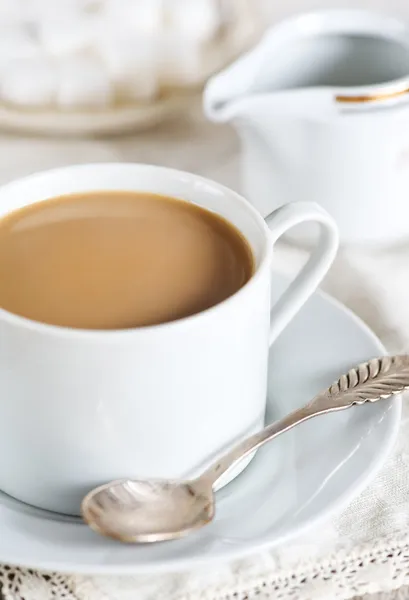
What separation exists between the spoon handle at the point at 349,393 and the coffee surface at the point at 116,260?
9 centimetres

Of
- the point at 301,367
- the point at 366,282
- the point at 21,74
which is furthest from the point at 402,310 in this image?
the point at 21,74

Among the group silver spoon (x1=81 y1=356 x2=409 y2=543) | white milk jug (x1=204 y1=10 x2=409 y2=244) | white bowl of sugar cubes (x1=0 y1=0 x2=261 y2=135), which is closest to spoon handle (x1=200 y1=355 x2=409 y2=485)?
silver spoon (x1=81 y1=356 x2=409 y2=543)

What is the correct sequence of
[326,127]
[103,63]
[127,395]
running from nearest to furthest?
[127,395]
[326,127]
[103,63]

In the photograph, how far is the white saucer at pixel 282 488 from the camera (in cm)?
46

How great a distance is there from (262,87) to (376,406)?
410mm

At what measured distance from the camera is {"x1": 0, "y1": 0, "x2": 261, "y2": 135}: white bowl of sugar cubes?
941 millimetres

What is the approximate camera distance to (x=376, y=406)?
0.57m

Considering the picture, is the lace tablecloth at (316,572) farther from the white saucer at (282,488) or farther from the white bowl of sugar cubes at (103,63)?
the white bowl of sugar cubes at (103,63)

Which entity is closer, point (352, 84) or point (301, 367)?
point (301, 367)

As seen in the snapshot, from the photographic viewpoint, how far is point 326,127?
781mm

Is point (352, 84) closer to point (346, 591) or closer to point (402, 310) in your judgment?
point (402, 310)

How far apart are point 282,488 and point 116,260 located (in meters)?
0.17

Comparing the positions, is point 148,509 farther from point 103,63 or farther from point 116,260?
point 103,63

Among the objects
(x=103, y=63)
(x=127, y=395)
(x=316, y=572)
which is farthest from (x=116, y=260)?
(x=103, y=63)
